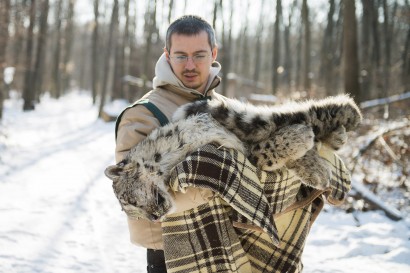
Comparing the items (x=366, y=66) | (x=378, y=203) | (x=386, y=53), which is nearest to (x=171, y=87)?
(x=378, y=203)

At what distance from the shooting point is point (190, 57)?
6.38 feet

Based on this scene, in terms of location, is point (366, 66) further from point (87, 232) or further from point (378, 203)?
point (87, 232)

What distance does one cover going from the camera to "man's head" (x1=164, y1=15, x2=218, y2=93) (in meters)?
1.92

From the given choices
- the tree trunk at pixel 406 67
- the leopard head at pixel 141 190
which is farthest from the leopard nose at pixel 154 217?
the tree trunk at pixel 406 67

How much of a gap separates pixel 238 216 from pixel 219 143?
0.34 metres

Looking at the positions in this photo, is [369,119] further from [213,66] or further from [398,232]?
[213,66]

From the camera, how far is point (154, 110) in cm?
183

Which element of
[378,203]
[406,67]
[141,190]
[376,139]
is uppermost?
[406,67]

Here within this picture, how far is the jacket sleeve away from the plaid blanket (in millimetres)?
332

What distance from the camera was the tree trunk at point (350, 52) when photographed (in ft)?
27.3

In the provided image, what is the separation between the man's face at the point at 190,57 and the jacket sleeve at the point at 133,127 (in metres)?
0.31

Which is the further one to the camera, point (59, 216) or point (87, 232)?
point (59, 216)

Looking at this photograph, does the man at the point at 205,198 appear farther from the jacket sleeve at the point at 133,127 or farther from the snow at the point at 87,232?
the snow at the point at 87,232

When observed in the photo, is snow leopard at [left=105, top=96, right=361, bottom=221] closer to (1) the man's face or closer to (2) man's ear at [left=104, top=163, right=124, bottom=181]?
(2) man's ear at [left=104, top=163, right=124, bottom=181]
